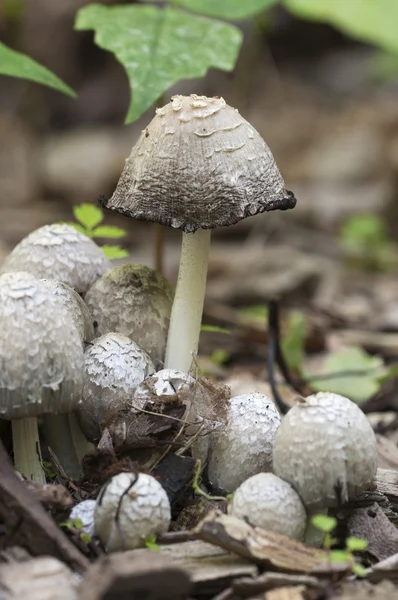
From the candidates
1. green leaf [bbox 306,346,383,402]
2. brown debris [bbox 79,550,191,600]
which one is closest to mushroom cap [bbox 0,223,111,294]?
brown debris [bbox 79,550,191,600]

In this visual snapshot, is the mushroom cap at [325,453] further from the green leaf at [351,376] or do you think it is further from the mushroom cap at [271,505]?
the green leaf at [351,376]

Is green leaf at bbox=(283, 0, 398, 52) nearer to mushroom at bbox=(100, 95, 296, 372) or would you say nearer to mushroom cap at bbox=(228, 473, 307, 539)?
mushroom at bbox=(100, 95, 296, 372)

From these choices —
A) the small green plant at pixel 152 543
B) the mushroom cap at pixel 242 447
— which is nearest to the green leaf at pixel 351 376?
the mushroom cap at pixel 242 447

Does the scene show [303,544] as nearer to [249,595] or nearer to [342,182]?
[249,595]

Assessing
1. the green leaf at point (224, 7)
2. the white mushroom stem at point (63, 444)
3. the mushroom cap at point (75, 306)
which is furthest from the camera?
the green leaf at point (224, 7)

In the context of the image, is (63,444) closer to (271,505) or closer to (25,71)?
(271,505)

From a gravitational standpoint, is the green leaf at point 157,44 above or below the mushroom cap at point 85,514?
above
